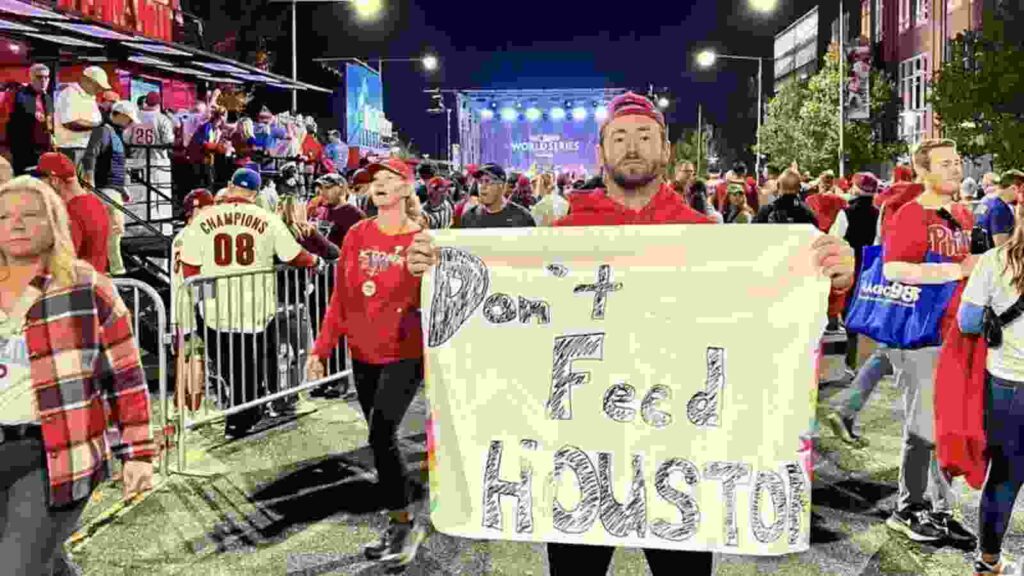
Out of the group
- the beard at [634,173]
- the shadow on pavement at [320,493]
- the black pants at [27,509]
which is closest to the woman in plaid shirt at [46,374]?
the black pants at [27,509]

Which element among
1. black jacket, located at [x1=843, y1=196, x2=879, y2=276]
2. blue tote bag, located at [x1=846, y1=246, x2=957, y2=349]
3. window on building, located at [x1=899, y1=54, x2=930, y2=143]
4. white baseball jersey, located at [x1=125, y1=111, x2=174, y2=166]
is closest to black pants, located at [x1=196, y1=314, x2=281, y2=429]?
blue tote bag, located at [x1=846, y1=246, x2=957, y2=349]

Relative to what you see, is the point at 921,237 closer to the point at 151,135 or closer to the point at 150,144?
the point at 150,144

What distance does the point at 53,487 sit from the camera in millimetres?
3928

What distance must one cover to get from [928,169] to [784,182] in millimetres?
6552

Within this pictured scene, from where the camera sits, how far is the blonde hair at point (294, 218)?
34.8ft

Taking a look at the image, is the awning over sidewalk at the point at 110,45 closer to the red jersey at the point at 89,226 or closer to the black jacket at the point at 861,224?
the red jersey at the point at 89,226

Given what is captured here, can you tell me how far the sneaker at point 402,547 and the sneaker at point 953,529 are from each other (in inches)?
114

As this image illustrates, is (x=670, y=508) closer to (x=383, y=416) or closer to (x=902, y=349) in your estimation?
(x=383, y=416)

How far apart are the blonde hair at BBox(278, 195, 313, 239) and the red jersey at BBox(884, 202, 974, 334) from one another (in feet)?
19.2

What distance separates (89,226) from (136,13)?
1445 cm

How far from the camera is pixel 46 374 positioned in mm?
3955

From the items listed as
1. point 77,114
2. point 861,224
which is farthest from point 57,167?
point 861,224

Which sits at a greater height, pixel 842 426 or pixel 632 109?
pixel 632 109

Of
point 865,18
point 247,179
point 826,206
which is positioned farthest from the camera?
point 865,18
